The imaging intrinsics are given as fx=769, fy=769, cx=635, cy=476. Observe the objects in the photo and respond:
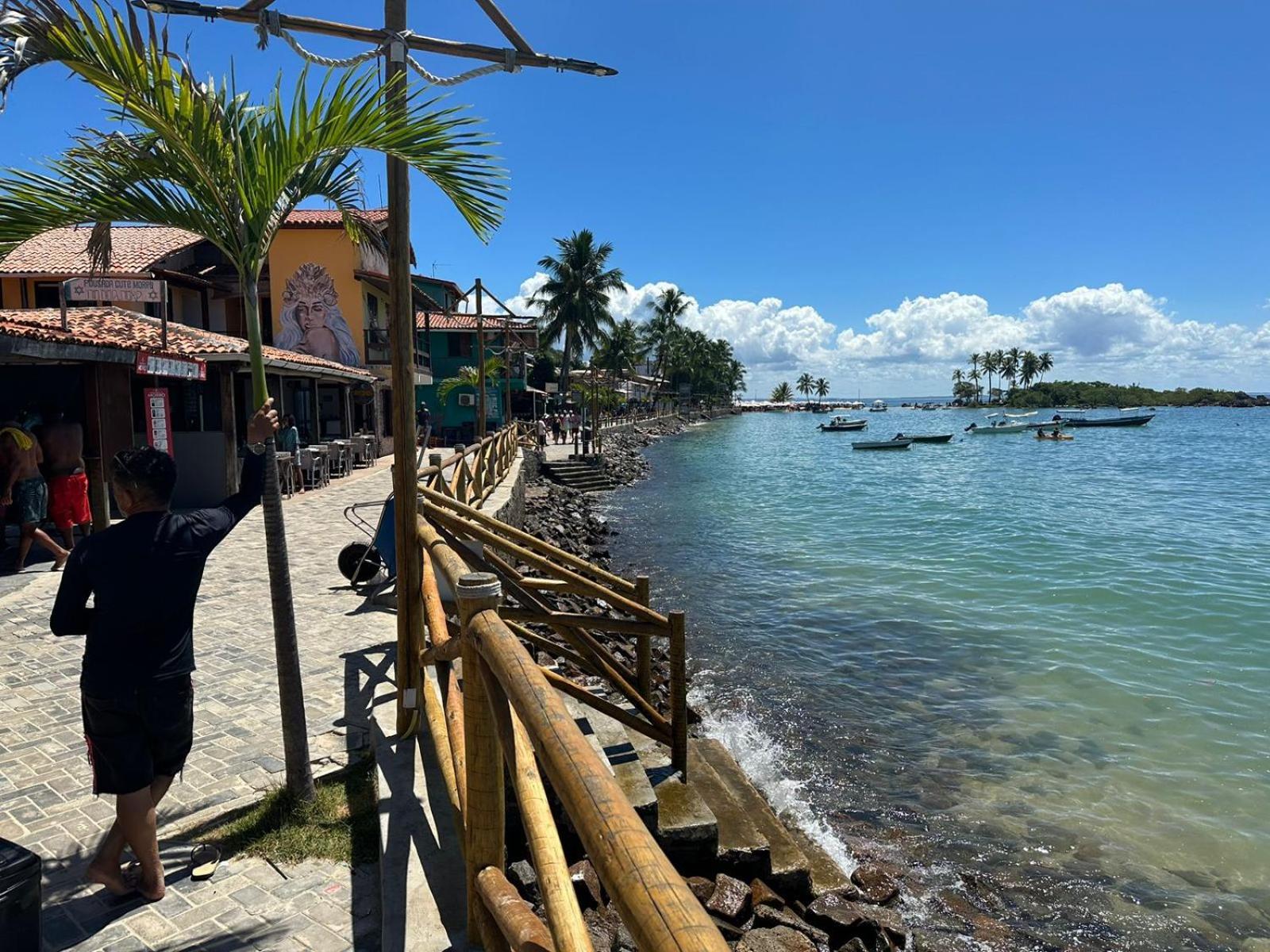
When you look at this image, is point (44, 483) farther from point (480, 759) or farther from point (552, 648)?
point (480, 759)

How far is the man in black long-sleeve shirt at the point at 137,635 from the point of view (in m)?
3.17

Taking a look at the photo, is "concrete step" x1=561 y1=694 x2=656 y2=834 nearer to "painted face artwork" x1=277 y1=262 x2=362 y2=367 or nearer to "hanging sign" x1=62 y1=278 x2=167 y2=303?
"hanging sign" x1=62 y1=278 x2=167 y2=303

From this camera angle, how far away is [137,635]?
10.6 feet

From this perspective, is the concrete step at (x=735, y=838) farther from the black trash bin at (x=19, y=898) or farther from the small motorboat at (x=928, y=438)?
the small motorboat at (x=928, y=438)

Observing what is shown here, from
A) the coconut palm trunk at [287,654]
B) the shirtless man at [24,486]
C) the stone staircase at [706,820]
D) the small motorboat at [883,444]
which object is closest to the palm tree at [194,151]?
the coconut palm trunk at [287,654]

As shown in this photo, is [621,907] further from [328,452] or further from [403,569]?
[328,452]

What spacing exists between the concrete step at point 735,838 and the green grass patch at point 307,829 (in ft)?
6.94

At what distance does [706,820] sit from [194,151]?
4.53 meters

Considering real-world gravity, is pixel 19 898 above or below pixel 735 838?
above

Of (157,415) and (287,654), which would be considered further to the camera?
(157,415)

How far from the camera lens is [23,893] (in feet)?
7.40

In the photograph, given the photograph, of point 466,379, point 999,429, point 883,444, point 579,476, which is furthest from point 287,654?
point 999,429

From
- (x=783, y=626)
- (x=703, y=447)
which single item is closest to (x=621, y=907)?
(x=783, y=626)

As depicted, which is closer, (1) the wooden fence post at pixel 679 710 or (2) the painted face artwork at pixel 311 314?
(1) the wooden fence post at pixel 679 710
